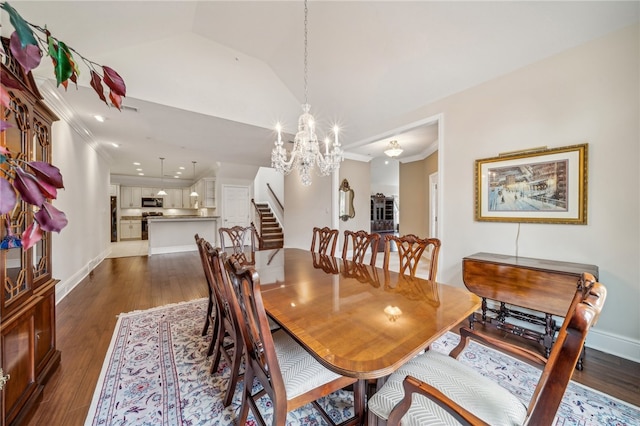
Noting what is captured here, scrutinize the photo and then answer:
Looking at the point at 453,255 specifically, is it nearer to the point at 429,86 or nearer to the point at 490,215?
the point at 490,215

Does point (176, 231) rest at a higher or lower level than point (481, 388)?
higher

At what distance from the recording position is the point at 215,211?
8.08m

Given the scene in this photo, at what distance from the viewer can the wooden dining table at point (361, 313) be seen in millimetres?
867

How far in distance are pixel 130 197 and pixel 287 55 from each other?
9.57 metres

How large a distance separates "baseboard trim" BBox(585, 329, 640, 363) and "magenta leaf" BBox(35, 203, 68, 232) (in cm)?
353

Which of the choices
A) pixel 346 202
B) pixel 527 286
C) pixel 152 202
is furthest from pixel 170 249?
pixel 527 286

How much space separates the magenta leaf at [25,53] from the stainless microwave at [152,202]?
11174mm

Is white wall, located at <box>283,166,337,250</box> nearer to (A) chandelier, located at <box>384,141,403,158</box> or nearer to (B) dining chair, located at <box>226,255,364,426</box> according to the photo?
(A) chandelier, located at <box>384,141,403,158</box>

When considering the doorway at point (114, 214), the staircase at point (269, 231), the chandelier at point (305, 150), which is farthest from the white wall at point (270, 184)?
the chandelier at point (305, 150)

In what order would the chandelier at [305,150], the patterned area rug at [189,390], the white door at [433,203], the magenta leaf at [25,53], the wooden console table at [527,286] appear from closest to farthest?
the magenta leaf at [25,53] < the patterned area rug at [189,390] < the wooden console table at [527,286] < the chandelier at [305,150] < the white door at [433,203]

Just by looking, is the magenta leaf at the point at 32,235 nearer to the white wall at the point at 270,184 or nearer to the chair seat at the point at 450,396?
the chair seat at the point at 450,396

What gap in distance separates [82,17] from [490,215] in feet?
14.3

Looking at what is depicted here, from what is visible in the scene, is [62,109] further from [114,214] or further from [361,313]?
[114,214]

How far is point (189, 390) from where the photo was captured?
163 cm
